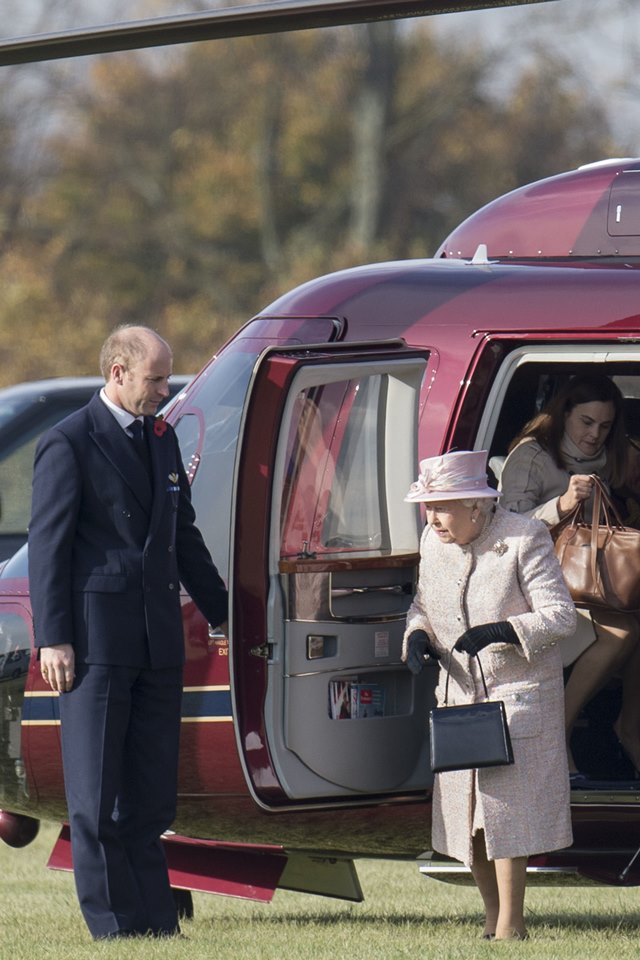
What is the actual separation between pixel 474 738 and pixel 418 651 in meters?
0.32

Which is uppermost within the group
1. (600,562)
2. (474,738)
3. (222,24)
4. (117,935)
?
(222,24)

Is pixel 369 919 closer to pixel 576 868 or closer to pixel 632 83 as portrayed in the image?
pixel 576 868

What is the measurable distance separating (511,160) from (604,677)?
65.2ft

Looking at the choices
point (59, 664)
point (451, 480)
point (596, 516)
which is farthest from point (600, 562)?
point (59, 664)

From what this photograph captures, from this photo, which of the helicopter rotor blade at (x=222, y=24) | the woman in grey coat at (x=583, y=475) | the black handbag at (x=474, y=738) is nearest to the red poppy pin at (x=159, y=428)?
the black handbag at (x=474, y=738)

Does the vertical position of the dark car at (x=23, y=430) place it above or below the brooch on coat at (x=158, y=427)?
below

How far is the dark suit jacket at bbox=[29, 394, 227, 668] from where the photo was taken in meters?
5.66

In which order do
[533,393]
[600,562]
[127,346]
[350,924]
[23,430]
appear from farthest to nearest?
1. [23,430]
2. [533,393]
3. [350,924]
4. [600,562]
5. [127,346]

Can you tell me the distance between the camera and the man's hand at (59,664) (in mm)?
5641

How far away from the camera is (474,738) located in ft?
18.6

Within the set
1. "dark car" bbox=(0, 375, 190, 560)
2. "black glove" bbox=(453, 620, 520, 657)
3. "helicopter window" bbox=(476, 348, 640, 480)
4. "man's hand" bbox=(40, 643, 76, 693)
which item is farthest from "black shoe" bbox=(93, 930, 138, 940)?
"dark car" bbox=(0, 375, 190, 560)

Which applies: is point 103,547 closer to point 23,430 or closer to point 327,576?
point 327,576

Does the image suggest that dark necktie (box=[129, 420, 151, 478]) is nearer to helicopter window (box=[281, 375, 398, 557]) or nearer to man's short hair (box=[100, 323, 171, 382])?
man's short hair (box=[100, 323, 171, 382])

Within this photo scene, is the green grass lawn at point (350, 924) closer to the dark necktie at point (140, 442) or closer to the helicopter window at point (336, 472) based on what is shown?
the helicopter window at point (336, 472)
